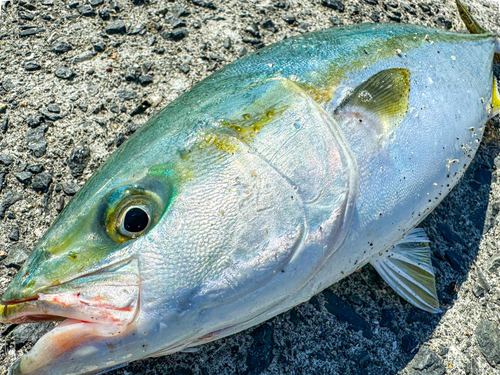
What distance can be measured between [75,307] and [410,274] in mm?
1676

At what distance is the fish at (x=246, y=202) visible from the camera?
148 cm

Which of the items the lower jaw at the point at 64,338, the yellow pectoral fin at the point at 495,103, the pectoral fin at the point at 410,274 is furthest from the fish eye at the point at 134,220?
the yellow pectoral fin at the point at 495,103

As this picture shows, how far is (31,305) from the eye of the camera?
1.47m

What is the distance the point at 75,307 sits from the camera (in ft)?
4.67

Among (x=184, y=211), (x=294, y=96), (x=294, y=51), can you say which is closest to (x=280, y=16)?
(x=294, y=51)

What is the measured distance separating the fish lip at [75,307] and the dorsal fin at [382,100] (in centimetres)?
112

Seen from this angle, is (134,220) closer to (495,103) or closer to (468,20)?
(495,103)

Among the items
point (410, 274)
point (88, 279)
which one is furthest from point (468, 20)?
point (88, 279)

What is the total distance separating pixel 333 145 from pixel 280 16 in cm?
170

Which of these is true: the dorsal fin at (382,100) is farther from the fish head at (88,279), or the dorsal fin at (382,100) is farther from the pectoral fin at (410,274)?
the fish head at (88,279)

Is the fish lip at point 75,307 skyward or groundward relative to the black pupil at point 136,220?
groundward

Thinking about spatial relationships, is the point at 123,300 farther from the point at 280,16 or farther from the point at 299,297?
the point at 280,16

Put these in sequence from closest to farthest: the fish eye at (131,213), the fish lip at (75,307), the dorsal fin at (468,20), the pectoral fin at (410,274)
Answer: the fish lip at (75,307), the fish eye at (131,213), the pectoral fin at (410,274), the dorsal fin at (468,20)

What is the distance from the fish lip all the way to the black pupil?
0.39ft
